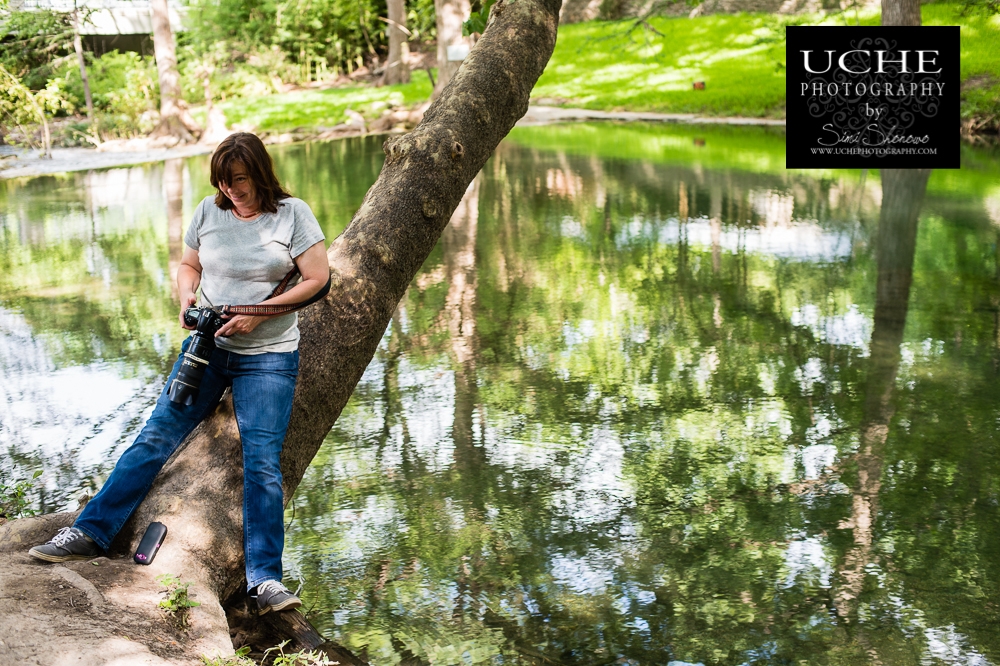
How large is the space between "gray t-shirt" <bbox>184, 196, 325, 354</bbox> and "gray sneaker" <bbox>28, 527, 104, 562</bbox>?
2.49 ft

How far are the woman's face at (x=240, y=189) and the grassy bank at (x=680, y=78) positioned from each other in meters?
17.3

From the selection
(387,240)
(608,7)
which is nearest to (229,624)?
(387,240)

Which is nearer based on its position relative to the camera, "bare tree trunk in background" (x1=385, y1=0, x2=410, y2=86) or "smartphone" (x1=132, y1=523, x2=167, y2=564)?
Answer: "smartphone" (x1=132, y1=523, x2=167, y2=564)

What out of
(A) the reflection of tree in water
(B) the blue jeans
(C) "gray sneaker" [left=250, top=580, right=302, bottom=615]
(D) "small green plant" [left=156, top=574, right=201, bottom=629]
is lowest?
(A) the reflection of tree in water

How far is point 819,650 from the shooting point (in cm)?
344

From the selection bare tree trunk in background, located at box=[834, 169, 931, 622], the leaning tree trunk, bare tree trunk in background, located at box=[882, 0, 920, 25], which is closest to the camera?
the leaning tree trunk

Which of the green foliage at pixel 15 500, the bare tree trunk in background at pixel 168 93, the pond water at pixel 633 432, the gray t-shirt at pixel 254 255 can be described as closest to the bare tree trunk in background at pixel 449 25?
the bare tree trunk in background at pixel 168 93

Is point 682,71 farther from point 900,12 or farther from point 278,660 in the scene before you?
point 278,660

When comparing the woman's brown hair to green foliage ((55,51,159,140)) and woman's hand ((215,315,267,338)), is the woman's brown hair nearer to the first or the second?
woman's hand ((215,315,267,338))

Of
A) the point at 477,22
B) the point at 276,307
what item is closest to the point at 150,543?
the point at 276,307

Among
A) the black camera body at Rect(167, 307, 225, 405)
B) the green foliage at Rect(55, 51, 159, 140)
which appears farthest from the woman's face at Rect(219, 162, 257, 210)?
the green foliage at Rect(55, 51, 159, 140)

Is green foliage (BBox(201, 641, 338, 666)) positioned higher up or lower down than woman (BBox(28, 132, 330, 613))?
lower down

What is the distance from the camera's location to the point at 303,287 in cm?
338

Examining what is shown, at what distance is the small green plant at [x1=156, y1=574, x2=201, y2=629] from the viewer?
2959 mm
